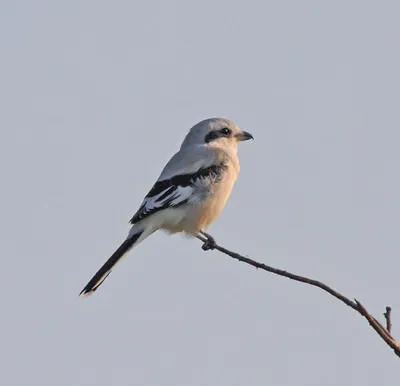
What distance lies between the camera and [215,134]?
7.73 metres

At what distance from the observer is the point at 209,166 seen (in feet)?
23.7

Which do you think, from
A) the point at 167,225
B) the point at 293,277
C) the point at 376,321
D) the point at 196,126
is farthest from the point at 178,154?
the point at 376,321

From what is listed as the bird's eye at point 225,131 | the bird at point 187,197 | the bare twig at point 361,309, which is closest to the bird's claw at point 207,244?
the bird at point 187,197

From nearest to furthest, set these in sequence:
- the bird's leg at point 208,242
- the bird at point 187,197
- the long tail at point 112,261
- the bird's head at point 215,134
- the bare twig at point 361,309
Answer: the bare twig at point 361,309, the long tail at point 112,261, the bird's leg at point 208,242, the bird at point 187,197, the bird's head at point 215,134

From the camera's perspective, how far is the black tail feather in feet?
20.5

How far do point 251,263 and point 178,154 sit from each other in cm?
356

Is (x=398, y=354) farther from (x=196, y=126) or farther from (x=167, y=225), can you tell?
(x=196, y=126)

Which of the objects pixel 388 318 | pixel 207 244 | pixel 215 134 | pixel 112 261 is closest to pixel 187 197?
pixel 207 244

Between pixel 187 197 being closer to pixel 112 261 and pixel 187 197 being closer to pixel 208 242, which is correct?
pixel 208 242

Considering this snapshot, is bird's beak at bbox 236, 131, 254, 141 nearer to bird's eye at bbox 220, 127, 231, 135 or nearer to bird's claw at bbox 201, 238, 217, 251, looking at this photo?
bird's eye at bbox 220, 127, 231, 135

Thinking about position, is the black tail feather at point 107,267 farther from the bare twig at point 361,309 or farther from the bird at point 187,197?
the bare twig at point 361,309

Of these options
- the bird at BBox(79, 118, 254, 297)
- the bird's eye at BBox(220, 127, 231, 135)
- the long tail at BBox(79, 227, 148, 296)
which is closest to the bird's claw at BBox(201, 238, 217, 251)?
the bird at BBox(79, 118, 254, 297)

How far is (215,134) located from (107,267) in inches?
74.0

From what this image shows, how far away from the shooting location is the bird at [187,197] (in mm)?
6770
